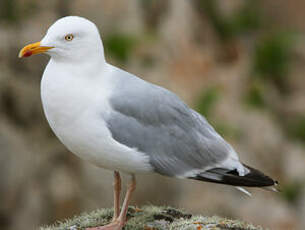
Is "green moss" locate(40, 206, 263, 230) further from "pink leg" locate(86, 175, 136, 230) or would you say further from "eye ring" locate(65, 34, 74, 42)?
"eye ring" locate(65, 34, 74, 42)

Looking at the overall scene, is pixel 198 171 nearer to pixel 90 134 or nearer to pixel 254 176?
pixel 254 176

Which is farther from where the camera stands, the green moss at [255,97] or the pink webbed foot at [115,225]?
the green moss at [255,97]

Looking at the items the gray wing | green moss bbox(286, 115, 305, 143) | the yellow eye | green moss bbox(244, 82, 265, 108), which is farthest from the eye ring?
green moss bbox(286, 115, 305, 143)

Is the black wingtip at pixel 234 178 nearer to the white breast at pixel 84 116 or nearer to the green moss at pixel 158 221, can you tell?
the green moss at pixel 158 221

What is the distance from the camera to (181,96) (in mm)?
9578

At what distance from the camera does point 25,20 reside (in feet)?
30.9

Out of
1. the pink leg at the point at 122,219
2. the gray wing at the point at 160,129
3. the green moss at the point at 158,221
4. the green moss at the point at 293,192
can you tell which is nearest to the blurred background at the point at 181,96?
the green moss at the point at 293,192

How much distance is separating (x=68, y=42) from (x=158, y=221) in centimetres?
161

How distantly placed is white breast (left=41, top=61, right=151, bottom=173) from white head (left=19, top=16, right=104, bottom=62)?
12cm

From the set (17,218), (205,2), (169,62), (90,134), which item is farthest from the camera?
(205,2)

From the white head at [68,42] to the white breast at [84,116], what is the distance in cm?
12

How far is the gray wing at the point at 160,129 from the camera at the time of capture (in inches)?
152

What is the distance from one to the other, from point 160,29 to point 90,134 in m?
6.83

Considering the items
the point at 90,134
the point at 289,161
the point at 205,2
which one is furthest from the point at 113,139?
the point at 205,2
